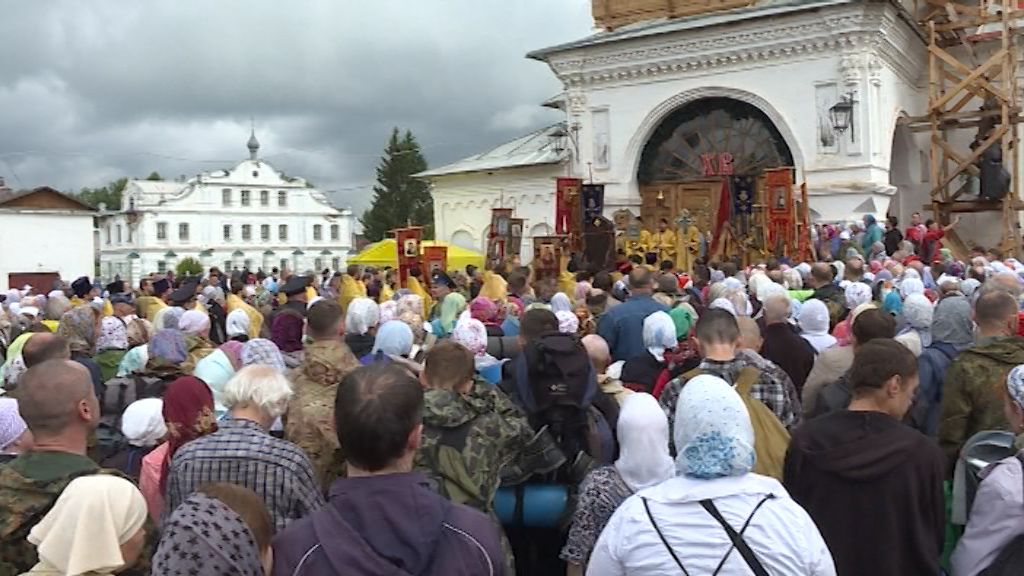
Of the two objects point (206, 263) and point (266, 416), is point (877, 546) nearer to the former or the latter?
point (266, 416)

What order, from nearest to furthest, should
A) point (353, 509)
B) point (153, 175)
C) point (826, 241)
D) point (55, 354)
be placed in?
point (353, 509), point (55, 354), point (826, 241), point (153, 175)

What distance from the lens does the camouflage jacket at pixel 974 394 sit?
15.6ft

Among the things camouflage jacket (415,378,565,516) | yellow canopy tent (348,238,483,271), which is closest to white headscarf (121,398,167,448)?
camouflage jacket (415,378,565,516)

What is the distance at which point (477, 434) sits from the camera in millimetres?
4215

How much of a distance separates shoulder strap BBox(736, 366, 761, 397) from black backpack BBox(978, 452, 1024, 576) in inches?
55.3

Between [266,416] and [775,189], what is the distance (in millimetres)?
16324

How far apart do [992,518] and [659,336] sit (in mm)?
3148

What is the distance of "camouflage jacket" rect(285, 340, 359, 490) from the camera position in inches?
177

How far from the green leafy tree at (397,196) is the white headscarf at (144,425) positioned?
65604 mm

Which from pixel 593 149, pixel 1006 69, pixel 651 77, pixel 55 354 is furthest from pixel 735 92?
pixel 55 354

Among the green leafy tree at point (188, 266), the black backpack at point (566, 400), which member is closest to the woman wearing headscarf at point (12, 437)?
the black backpack at point (566, 400)

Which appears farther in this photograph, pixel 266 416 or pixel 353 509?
pixel 266 416

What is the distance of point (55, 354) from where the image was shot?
581 centimetres

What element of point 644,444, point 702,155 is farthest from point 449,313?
point 702,155
